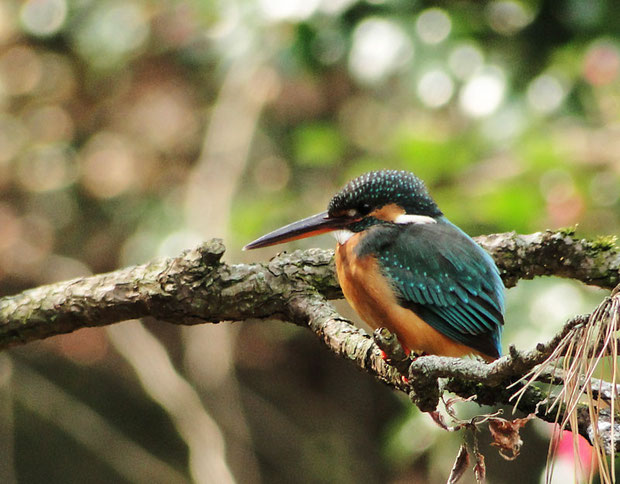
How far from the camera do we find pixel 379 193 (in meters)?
2.42

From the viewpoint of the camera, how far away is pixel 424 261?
2.29m

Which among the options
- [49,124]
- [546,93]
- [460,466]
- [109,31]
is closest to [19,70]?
[49,124]

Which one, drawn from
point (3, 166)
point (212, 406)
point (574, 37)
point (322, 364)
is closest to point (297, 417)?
point (322, 364)

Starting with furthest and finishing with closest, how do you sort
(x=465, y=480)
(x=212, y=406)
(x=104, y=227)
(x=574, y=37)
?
(x=104, y=227) < (x=212, y=406) < (x=465, y=480) < (x=574, y=37)

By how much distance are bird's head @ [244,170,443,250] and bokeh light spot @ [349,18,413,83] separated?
1.02 m

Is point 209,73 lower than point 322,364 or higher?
higher

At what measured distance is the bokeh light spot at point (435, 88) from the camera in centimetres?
335

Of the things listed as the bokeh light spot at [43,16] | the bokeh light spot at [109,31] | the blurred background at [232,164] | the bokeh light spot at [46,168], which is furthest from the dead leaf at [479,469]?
the bokeh light spot at [46,168]

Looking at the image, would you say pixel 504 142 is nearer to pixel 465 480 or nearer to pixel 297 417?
pixel 465 480

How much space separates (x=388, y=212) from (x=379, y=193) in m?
0.07

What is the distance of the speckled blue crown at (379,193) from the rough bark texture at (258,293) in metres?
0.30

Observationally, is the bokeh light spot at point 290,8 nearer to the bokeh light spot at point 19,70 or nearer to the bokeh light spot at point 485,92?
the bokeh light spot at point 485,92

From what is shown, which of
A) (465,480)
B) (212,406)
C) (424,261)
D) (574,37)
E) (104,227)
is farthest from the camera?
(104,227)

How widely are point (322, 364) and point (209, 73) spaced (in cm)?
206
